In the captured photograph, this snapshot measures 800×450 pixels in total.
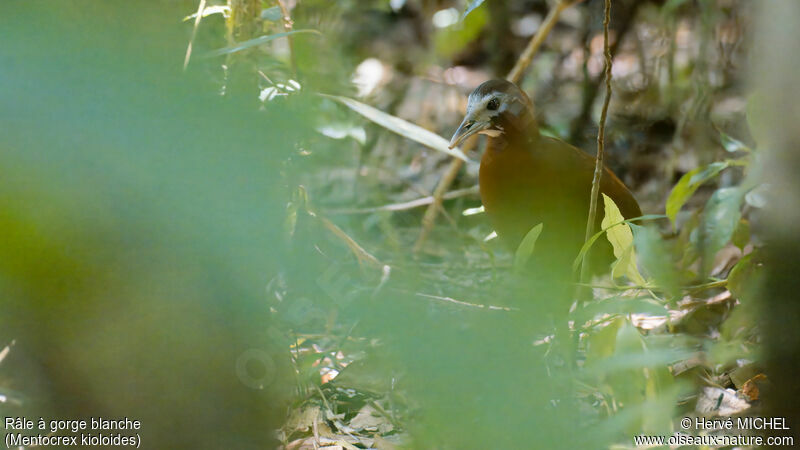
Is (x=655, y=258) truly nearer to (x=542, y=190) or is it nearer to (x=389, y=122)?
(x=389, y=122)

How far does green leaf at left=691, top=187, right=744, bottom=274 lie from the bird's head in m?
0.64

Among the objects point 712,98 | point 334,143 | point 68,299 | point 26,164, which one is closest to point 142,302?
point 68,299

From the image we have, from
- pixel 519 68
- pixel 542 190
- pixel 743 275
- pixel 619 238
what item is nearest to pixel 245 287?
pixel 619 238

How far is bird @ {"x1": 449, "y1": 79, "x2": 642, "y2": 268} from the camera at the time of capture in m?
2.12

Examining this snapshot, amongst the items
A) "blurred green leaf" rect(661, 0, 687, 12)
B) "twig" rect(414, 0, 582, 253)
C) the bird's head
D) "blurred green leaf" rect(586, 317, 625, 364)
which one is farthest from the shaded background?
"blurred green leaf" rect(661, 0, 687, 12)

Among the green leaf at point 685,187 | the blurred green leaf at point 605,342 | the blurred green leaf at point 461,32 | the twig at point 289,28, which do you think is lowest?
the blurred green leaf at point 605,342

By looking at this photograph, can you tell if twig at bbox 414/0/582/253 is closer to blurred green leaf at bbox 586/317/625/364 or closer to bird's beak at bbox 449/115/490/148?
bird's beak at bbox 449/115/490/148

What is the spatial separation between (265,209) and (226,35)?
3.59ft

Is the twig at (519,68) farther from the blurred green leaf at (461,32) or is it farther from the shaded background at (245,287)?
the shaded background at (245,287)

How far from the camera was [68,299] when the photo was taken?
2.52ft

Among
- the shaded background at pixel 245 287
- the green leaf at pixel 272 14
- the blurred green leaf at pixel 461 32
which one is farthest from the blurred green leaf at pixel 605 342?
the blurred green leaf at pixel 461 32

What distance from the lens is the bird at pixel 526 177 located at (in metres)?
2.12

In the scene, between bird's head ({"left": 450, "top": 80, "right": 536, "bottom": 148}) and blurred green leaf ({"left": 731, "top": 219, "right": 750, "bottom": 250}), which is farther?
bird's head ({"left": 450, "top": 80, "right": 536, "bottom": 148})

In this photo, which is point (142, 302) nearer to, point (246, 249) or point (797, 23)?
point (246, 249)
